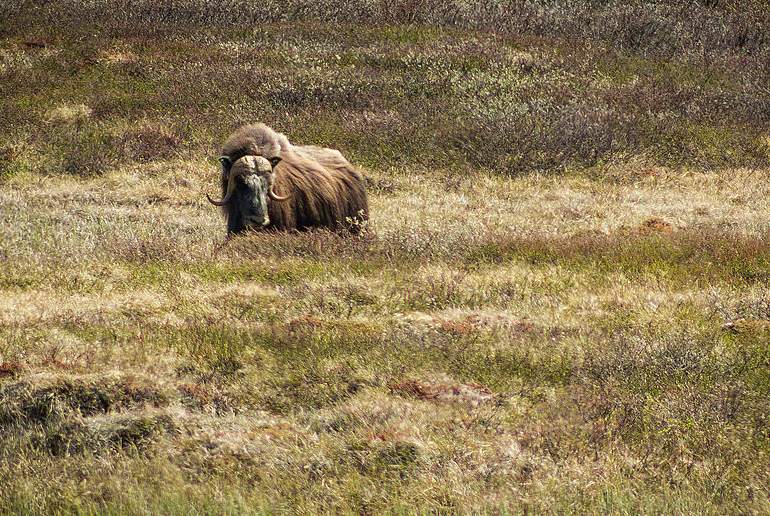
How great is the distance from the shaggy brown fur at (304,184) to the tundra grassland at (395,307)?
1041 mm

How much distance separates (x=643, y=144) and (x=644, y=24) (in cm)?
1087

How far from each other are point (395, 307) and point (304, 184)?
5452 mm

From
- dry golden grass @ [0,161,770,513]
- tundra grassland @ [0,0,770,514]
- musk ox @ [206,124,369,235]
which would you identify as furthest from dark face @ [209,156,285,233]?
tundra grassland @ [0,0,770,514]

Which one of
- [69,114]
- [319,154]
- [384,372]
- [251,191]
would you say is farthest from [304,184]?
[69,114]

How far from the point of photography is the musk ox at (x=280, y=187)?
1427cm

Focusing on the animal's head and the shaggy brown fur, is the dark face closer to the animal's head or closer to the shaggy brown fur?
the animal's head

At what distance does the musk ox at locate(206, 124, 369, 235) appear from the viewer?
562 inches

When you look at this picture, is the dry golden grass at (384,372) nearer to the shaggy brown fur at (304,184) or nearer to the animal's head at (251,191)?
the animal's head at (251,191)

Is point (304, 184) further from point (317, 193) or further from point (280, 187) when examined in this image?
point (280, 187)

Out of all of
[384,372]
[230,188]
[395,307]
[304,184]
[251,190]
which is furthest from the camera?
[304,184]

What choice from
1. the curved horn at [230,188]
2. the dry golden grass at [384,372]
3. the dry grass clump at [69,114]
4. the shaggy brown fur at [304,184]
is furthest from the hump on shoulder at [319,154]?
the dry grass clump at [69,114]

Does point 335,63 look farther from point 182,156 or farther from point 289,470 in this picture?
point 289,470

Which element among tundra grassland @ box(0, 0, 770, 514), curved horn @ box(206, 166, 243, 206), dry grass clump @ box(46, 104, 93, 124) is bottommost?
tundra grassland @ box(0, 0, 770, 514)

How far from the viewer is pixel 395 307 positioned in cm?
1009
